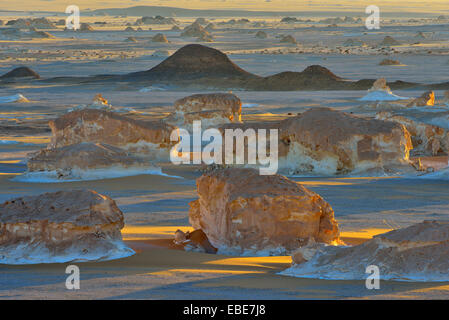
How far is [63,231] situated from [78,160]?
4.73 m

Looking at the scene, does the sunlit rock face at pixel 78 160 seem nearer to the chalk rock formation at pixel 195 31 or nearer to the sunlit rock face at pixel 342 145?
the sunlit rock face at pixel 342 145

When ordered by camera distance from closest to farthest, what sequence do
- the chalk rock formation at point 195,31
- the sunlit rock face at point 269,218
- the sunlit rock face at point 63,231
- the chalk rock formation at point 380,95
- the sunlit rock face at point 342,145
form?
the sunlit rock face at point 63,231 → the sunlit rock face at point 269,218 → the sunlit rock face at point 342,145 → the chalk rock formation at point 380,95 → the chalk rock formation at point 195,31

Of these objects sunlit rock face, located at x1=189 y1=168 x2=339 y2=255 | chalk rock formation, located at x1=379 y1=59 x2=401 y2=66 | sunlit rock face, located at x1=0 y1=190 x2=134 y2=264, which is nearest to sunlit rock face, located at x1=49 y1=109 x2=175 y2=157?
sunlit rock face, located at x1=189 y1=168 x2=339 y2=255

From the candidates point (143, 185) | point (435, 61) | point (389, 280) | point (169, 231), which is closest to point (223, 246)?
point (169, 231)

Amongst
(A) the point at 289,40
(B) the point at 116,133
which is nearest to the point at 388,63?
(A) the point at 289,40

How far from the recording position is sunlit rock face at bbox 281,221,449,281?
4566 millimetres

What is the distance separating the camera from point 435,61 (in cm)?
3975

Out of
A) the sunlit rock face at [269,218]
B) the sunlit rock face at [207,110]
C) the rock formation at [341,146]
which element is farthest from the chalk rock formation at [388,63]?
the sunlit rock face at [269,218]

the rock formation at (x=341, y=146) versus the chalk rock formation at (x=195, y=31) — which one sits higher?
the chalk rock formation at (x=195, y=31)

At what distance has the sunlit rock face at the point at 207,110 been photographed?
54.4 ft

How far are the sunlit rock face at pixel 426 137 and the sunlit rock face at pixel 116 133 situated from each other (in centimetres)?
350

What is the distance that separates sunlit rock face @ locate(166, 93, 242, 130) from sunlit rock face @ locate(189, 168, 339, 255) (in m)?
10.5
